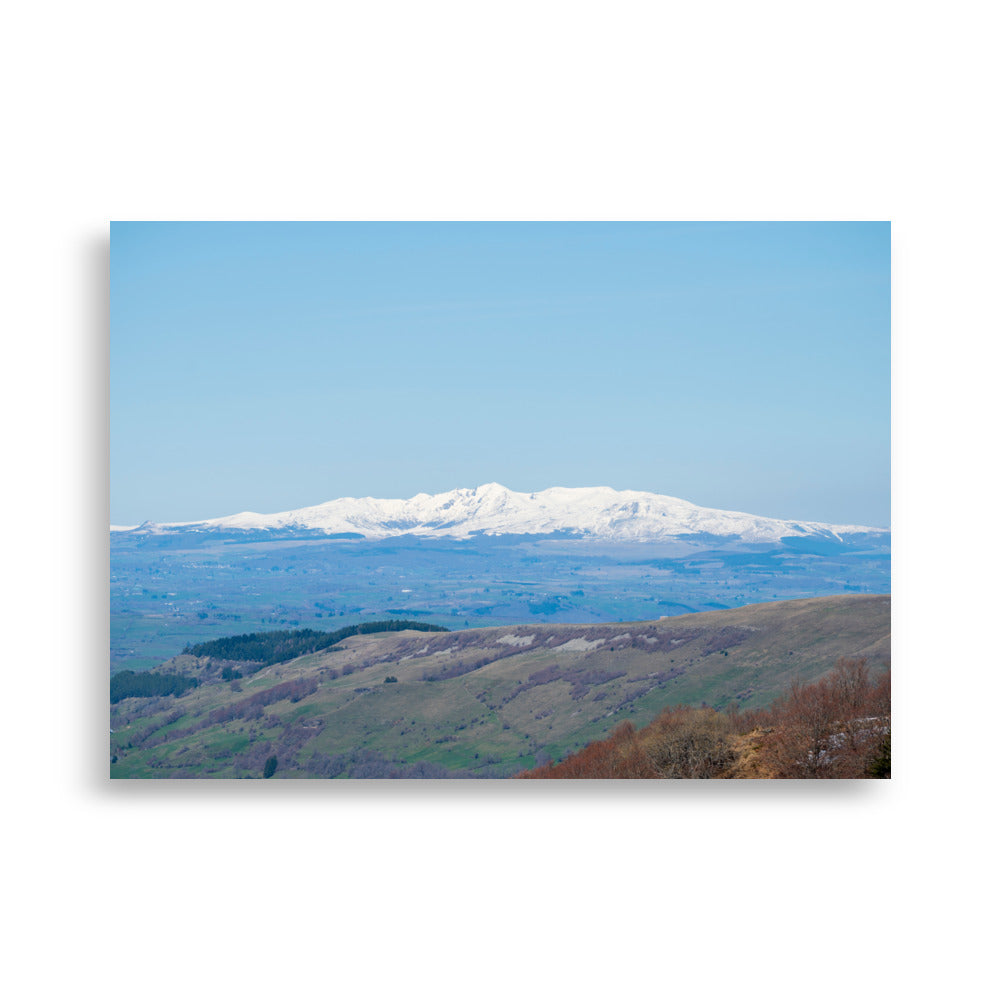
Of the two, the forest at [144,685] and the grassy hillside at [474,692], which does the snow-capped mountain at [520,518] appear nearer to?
the grassy hillside at [474,692]

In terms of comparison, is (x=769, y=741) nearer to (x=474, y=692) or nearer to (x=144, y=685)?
(x=474, y=692)

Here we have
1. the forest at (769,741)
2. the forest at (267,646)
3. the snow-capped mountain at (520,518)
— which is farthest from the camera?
the snow-capped mountain at (520,518)

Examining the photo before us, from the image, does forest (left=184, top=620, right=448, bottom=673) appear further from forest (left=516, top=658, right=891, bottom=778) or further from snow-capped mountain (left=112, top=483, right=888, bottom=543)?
forest (left=516, top=658, right=891, bottom=778)

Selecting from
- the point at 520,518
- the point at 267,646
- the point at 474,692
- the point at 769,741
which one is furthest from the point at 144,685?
the point at 769,741

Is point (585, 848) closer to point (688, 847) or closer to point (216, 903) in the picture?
point (688, 847)

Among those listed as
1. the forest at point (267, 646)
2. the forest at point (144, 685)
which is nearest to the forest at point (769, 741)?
the forest at point (267, 646)

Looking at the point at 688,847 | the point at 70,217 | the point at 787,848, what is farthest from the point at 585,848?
the point at 70,217
